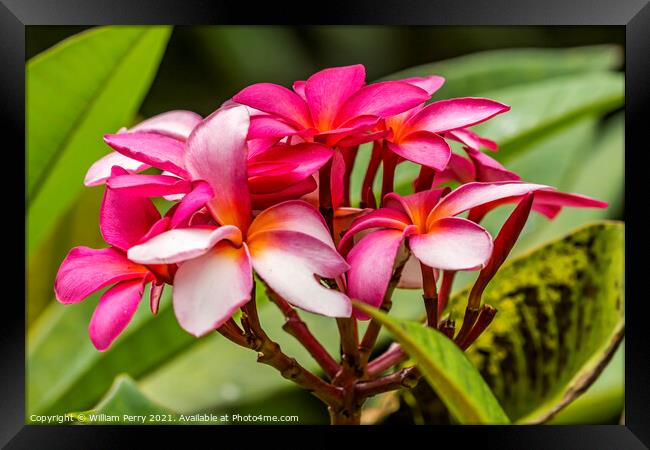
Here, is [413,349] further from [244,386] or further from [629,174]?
[244,386]

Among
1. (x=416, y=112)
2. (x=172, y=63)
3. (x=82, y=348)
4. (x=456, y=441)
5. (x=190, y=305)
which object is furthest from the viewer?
(x=172, y=63)

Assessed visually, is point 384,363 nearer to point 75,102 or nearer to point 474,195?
point 474,195

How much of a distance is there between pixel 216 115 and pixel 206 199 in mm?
57

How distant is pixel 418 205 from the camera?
0.48 metres

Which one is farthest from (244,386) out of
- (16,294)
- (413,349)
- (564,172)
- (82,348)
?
(413,349)

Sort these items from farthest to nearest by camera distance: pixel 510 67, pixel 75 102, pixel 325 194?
pixel 510 67
pixel 75 102
pixel 325 194

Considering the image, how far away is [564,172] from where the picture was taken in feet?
3.14

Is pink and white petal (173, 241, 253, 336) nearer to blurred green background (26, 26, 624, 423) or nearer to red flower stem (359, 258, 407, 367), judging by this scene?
red flower stem (359, 258, 407, 367)

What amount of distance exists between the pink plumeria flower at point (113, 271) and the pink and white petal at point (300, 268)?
0.19 feet

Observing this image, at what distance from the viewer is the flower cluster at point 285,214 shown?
41 cm

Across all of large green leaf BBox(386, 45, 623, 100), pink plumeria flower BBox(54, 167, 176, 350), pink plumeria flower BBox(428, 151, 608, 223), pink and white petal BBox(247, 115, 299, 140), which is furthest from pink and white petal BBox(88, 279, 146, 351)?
large green leaf BBox(386, 45, 623, 100)

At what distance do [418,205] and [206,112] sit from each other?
0.79 metres

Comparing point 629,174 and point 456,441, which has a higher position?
point 629,174

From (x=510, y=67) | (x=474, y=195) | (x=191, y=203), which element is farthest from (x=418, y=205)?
(x=510, y=67)
